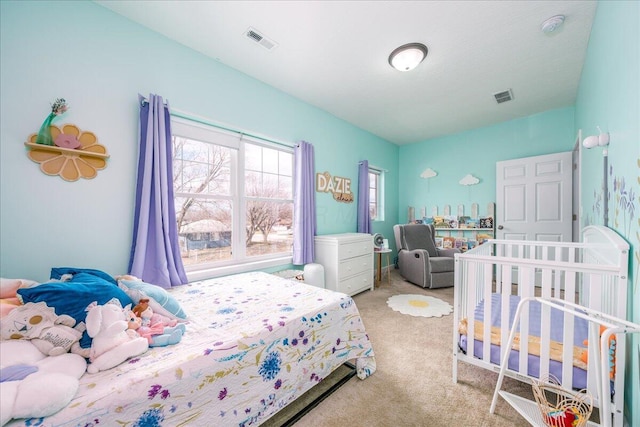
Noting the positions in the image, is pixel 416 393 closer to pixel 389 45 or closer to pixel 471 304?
pixel 471 304

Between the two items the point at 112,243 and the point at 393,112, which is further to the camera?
the point at 393,112

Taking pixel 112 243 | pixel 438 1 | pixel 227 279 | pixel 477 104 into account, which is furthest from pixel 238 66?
pixel 477 104

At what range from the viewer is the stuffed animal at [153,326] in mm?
1139

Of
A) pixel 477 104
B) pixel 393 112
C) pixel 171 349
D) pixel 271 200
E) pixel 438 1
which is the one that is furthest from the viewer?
pixel 393 112

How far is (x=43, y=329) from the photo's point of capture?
95 centimetres

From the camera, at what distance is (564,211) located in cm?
337

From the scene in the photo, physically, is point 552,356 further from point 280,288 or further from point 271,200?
point 271,200

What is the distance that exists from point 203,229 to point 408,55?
257cm

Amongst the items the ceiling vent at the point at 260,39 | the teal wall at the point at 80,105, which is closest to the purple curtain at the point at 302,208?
the teal wall at the point at 80,105

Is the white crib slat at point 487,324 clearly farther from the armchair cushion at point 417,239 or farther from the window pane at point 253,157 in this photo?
the armchair cushion at point 417,239

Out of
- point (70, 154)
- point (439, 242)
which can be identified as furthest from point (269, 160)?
point (439, 242)

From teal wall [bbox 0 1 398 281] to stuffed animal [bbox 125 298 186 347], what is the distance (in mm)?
776

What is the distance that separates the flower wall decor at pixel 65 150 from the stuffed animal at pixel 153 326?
1.08 m

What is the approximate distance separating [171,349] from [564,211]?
4.82 m
